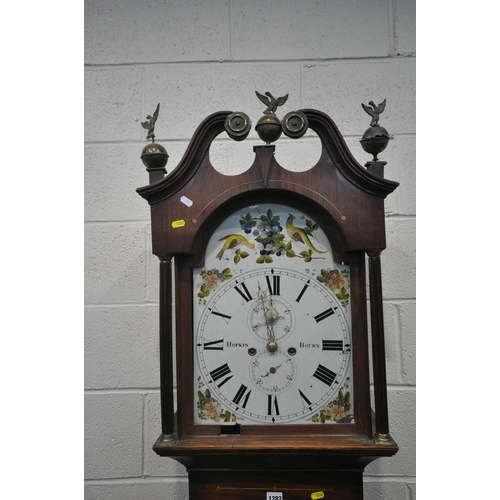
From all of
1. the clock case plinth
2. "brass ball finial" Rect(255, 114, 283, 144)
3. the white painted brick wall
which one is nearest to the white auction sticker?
the clock case plinth

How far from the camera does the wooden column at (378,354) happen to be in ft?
3.47

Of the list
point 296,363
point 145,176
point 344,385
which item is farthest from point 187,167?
point 344,385

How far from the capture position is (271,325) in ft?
3.65

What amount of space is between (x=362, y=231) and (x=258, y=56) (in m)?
0.75

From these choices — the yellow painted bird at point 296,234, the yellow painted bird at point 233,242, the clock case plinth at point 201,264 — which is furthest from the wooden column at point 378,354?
the yellow painted bird at point 233,242

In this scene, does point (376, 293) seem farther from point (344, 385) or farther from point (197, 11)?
point (197, 11)

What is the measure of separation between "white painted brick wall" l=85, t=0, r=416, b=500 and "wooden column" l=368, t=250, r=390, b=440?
0.35 meters

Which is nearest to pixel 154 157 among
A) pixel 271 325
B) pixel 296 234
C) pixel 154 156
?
pixel 154 156

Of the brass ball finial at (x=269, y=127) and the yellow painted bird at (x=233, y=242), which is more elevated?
the brass ball finial at (x=269, y=127)

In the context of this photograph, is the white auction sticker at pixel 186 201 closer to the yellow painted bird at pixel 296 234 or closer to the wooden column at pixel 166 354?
the wooden column at pixel 166 354

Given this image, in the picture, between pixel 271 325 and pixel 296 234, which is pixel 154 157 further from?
pixel 271 325

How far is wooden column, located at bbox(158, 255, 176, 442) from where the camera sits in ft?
3.53

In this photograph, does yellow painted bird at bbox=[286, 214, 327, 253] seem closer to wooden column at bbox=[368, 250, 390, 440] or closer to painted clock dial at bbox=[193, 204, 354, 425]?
painted clock dial at bbox=[193, 204, 354, 425]

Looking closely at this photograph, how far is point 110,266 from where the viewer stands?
1.46 metres
